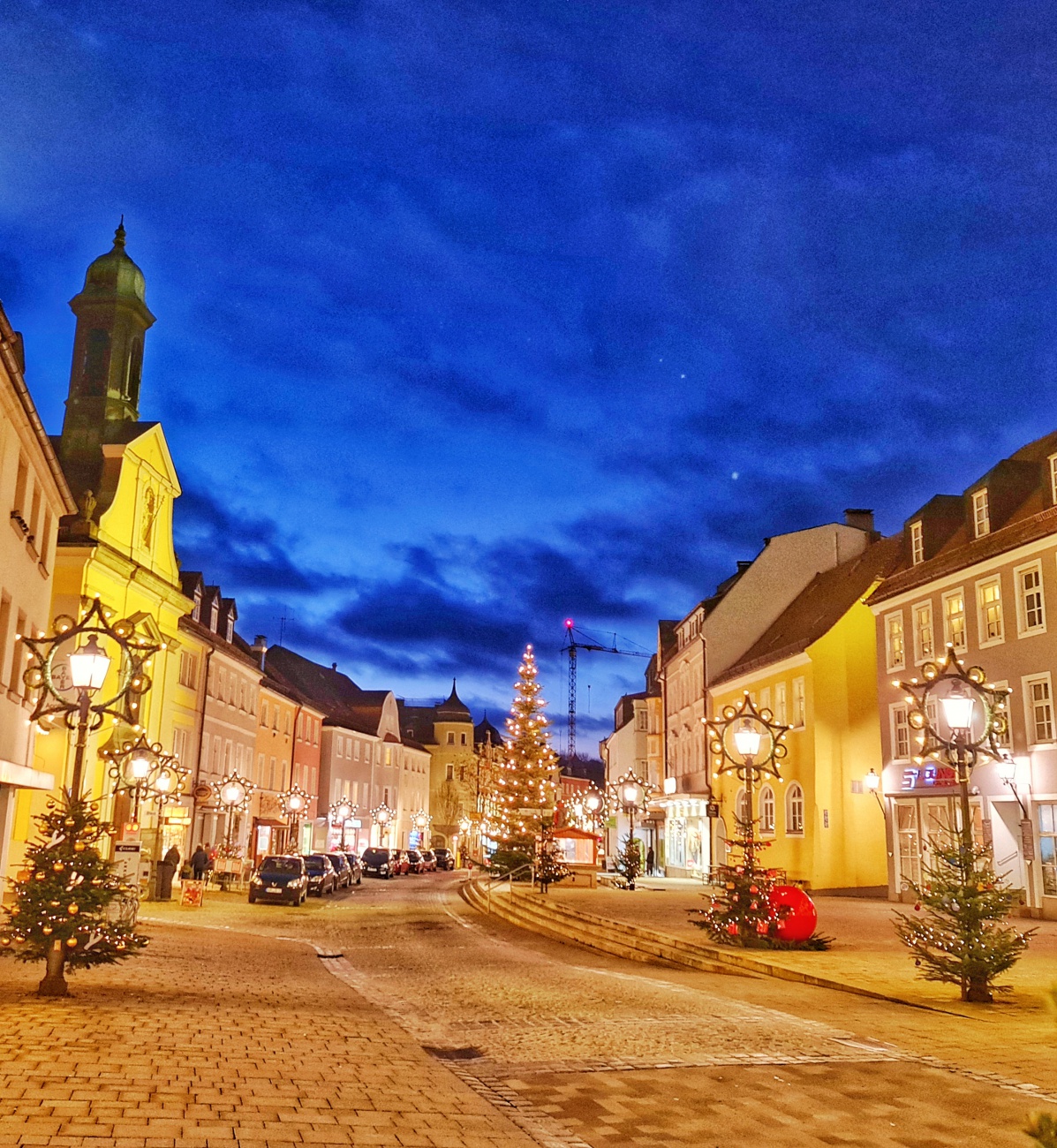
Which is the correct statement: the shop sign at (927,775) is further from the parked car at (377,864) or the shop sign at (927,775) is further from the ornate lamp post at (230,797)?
the parked car at (377,864)

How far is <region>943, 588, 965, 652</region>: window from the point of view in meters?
32.7

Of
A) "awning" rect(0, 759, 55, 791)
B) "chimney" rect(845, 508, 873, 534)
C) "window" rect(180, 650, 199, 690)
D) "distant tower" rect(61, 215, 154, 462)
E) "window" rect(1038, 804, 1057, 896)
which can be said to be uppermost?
"distant tower" rect(61, 215, 154, 462)

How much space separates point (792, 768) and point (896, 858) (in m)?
7.98

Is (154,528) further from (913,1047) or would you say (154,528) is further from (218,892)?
(913,1047)

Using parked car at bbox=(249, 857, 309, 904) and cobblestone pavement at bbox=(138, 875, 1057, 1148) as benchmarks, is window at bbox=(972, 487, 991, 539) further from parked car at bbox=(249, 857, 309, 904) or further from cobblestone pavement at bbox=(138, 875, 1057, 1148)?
parked car at bbox=(249, 857, 309, 904)

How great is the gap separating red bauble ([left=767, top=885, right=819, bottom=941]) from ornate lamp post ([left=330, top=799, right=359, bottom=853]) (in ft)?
179

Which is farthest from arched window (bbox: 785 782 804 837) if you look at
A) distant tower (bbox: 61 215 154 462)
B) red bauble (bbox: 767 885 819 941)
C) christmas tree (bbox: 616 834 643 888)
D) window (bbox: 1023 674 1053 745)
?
distant tower (bbox: 61 215 154 462)

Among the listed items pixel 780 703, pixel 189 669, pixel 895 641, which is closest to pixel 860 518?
pixel 780 703

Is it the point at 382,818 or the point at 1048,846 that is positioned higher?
the point at 382,818

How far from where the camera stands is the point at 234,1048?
998 cm

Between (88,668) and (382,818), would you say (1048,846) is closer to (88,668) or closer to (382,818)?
(88,668)

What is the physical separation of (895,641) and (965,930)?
76.2 feet

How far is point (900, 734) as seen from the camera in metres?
35.9

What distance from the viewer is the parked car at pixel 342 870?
4891 centimetres
